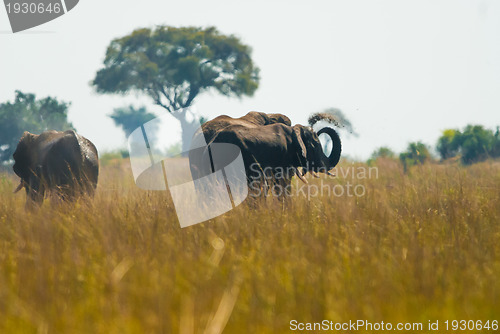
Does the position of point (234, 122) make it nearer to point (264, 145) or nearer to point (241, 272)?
point (264, 145)

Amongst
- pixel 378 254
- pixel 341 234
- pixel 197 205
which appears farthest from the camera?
pixel 197 205

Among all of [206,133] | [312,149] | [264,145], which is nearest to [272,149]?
[264,145]

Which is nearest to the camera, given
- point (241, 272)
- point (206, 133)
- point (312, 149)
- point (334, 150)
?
point (241, 272)

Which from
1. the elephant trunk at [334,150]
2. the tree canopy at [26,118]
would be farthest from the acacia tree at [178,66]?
the elephant trunk at [334,150]

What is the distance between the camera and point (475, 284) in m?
3.54

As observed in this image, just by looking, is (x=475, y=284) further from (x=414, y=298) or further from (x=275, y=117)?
(x=275, y=117)

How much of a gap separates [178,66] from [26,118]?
31.4 feet

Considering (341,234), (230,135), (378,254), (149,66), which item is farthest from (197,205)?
(149,66)

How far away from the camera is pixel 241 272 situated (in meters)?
3.66

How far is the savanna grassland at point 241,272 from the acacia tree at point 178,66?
90.8 ft

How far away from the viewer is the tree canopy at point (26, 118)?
2614 centimetres

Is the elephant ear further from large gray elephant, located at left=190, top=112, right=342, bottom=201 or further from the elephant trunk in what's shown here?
the elephant trunk

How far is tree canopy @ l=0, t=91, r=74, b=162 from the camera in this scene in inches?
1029

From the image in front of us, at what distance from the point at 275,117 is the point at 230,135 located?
5.28 feet
